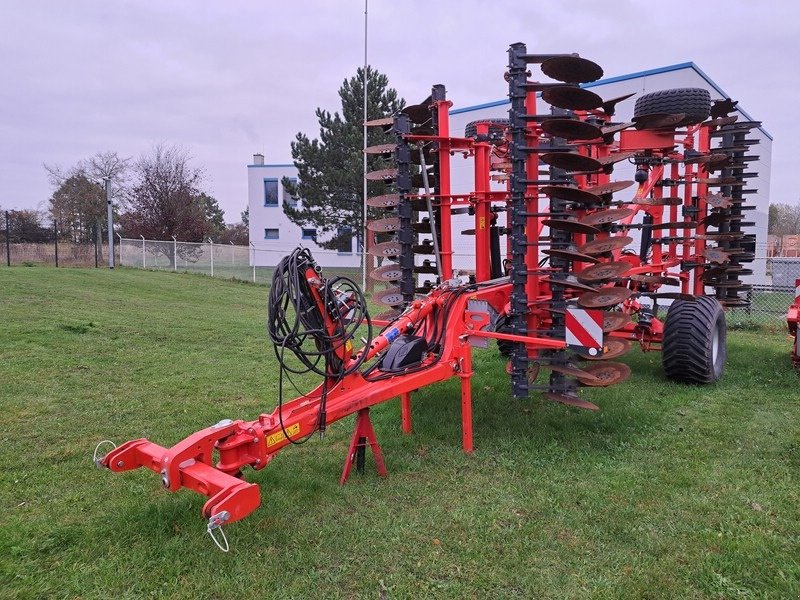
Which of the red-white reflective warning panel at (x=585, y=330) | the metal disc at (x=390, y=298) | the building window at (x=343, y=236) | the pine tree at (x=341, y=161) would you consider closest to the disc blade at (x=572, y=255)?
the red-white reflective warning panel at (x=585, y=330)

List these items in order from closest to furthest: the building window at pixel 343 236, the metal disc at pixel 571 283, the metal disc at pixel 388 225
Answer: the metal disc at pixel 571 283
the metal disc at pixel 388 225
the building window at pixel 343 236

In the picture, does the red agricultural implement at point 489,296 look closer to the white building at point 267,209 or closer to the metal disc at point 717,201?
the metal disc at point 717,201

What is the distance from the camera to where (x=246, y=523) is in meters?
3.17

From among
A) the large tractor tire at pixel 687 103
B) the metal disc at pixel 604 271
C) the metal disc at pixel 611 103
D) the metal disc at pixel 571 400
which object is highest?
the large tractor tire at pixel 687 103

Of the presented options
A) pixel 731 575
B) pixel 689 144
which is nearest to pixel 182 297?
pixel 689 144

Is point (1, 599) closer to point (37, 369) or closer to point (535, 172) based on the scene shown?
point (535, 172)

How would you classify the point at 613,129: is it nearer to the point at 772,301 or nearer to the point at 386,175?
the point at 386,175

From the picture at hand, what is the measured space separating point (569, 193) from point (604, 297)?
0.80 metres

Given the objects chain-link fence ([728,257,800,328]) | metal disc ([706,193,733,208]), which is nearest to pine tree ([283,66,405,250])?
chain-link fence ([728,257,800,328])

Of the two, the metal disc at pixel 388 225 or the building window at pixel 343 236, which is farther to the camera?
the building window at pixel 343 236

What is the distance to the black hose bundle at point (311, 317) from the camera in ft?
10.8

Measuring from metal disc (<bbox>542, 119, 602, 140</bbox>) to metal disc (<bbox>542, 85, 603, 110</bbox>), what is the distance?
0.68 ft

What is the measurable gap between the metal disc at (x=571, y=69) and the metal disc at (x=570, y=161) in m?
0.56

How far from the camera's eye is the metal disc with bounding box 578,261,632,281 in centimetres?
421
